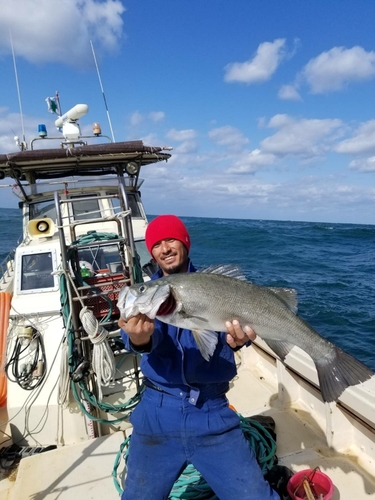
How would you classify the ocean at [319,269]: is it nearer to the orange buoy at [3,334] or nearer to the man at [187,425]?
the man at [187,425]

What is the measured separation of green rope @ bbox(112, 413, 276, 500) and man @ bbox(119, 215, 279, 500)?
697 mm

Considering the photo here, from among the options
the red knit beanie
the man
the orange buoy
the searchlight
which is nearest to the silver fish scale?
the man

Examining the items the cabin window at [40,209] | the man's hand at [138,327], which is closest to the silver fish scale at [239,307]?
the man's hand at [138,327]

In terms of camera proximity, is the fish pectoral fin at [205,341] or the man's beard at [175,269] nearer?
the fish pectoral fin at [205,341]

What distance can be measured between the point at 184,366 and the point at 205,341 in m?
0.32

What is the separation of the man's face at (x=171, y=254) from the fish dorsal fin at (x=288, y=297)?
76cm

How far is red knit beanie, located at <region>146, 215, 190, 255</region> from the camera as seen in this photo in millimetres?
2889

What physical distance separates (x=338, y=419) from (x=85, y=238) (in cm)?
381

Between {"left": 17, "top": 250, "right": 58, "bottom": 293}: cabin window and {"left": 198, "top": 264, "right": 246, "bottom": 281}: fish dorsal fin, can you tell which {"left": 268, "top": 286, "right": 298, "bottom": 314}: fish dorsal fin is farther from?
{"left": 17, "top": 250, "right": 58, "bottom": 293}: cabin window

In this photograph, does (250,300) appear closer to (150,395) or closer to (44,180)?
(150,395)

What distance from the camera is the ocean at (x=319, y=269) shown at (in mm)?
11656

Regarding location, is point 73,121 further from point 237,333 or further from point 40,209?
point 237,333

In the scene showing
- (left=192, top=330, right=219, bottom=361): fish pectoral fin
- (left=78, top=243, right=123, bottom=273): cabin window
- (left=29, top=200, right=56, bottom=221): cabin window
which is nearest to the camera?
(left=192, top=330, right=219, bottom=361): fish pectoral fin

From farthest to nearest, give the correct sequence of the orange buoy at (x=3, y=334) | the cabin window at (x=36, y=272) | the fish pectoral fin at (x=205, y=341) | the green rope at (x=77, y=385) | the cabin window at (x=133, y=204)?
the cabin window at (x=133, y=204) → the cabin window at (x=36, y=272) → the orange buoy at (x=3, y=334) → the green rope at (x=77, y=385) → the fish pectoral fin at (x=205, y=341)
